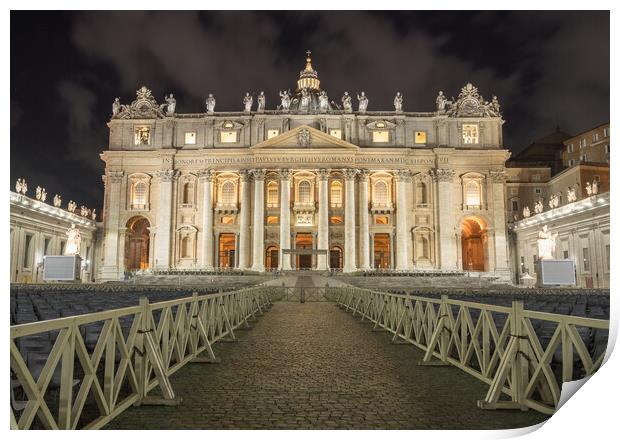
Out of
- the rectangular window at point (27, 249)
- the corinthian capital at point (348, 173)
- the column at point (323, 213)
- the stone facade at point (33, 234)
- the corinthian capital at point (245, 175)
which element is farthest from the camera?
the corinthian capital at point (245, 175)

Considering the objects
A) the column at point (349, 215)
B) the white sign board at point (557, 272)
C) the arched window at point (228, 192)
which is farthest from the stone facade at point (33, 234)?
the white sign board at point (557, 272)

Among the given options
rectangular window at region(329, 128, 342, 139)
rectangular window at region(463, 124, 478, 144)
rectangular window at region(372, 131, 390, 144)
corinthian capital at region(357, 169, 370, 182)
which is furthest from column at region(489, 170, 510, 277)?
rectangular window at region(329, 128, 342, 139)

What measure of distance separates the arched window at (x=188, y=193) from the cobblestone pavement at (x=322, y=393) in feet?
Result: 165

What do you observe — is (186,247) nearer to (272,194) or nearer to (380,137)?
(272,194)

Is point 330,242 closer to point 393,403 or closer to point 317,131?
point 317,131

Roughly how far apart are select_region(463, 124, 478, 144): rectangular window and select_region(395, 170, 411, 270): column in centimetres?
836

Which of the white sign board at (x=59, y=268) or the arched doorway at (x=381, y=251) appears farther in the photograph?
the arched doorway at (x=381, y=251)

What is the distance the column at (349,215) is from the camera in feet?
185

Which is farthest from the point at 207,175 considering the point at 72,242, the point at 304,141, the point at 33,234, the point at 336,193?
the point at 72,242

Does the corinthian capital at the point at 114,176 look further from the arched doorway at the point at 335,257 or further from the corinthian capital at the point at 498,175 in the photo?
the corinthian capital at the point at 498,175

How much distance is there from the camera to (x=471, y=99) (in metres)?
60.2

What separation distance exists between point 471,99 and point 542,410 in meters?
59.2
